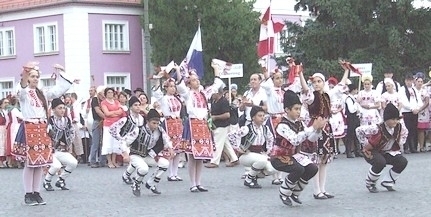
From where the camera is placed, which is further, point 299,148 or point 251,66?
point 251,66

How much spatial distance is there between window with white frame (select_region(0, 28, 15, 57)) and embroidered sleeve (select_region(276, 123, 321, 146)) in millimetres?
37860

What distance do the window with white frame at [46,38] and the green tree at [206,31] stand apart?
5.75 meters

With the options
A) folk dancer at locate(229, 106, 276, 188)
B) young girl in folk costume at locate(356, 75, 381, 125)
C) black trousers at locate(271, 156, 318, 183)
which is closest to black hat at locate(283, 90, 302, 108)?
black trousers at locate(271, 156, 318, 183)

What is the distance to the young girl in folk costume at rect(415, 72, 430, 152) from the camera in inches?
870

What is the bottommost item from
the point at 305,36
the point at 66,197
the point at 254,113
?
the point at 66,197

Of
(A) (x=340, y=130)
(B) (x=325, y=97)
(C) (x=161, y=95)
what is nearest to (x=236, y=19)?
(A) (x=340, y=130)

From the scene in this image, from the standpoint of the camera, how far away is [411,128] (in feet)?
73.2

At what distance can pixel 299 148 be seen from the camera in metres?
12.1

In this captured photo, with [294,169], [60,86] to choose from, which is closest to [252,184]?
[294,169]

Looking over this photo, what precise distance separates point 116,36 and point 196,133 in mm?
32614

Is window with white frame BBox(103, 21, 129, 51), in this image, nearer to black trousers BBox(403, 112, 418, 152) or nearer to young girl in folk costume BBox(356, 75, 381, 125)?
black trousers BBox(403, 112, 418, 152)

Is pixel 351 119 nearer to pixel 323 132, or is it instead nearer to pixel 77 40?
pixel 323 132

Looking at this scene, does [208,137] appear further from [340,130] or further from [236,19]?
[236,19]

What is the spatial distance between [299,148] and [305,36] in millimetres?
24157
